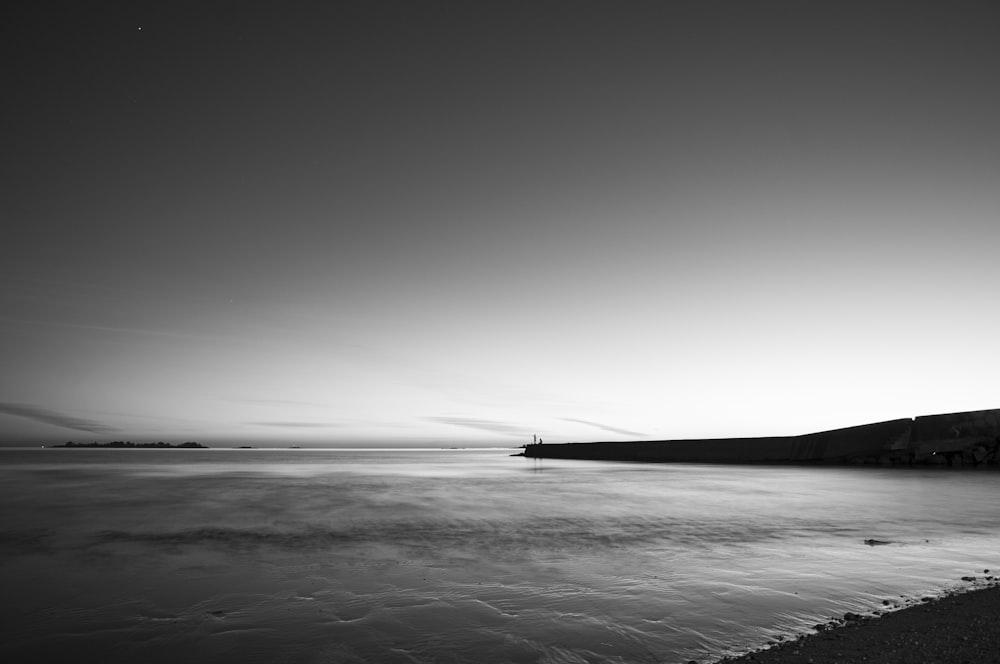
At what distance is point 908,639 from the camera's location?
4.29 meters

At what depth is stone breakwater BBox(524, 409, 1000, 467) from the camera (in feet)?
94.4

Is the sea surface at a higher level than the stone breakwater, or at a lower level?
lower

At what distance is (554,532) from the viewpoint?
11555mm

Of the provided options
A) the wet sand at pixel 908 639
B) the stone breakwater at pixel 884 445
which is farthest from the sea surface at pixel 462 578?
the stone breakwater at pixel 884 445

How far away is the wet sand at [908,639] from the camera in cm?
392

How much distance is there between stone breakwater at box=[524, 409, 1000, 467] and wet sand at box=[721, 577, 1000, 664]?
100 feet

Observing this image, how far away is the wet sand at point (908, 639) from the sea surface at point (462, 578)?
0.43 metres

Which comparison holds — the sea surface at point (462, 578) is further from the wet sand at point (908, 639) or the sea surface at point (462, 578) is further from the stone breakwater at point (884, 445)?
the stone breakwater at point (884, 445)

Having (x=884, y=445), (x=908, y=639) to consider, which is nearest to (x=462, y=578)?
(x=908, y=639)

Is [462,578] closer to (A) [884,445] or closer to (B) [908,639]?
(B) [908,639]

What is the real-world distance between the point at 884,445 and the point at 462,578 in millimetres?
34803

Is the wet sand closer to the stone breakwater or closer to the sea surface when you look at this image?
the sea surface

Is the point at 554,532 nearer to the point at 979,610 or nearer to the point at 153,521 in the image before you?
the point at 979,610

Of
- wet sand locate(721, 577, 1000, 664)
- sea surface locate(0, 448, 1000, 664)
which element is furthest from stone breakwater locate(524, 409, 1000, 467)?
wet sand locate(721, 577, 1000, 664)
